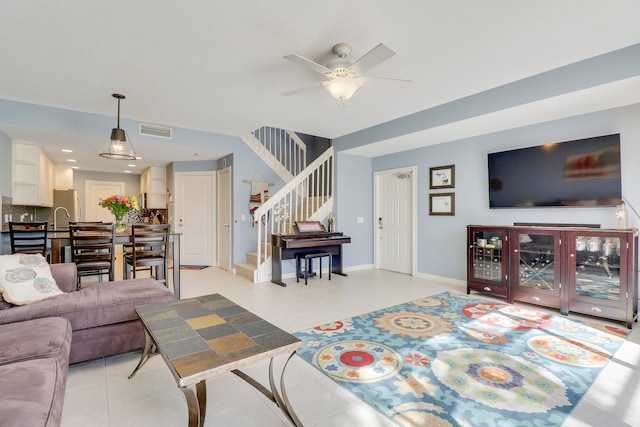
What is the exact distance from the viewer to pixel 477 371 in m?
2.23

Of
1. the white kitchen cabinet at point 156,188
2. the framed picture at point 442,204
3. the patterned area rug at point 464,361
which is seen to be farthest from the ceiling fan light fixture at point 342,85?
the white kitchen cabinet at point 156,188

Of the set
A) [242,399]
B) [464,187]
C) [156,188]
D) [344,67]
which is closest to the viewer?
[242,399]

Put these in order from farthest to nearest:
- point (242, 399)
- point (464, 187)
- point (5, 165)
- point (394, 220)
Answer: point (394, 220), point (464, 187), point (5, 165), point (242, 399)

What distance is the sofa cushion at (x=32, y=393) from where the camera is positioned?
3.57 feet

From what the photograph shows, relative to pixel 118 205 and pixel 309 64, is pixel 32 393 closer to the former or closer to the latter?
pixel 309 64

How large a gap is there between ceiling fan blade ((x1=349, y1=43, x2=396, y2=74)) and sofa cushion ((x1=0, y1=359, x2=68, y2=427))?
259 centimetres

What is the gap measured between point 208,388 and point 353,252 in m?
4.31

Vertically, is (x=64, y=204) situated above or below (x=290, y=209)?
above

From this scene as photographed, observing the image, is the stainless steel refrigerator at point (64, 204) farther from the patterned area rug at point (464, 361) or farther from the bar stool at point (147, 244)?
the patterned area rug at point (464, 361)

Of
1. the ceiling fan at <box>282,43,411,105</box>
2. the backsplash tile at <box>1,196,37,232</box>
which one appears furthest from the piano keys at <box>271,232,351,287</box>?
the backsplash tile at <box>1,196,37,232</box>

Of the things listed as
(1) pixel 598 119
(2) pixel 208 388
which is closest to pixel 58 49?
(2) pixel 208 388

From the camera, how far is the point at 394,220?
5.99 meters

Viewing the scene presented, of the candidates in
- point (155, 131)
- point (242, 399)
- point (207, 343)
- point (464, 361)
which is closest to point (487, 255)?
point (464, 361)

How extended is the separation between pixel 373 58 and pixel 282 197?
Answer: 11.1ft
